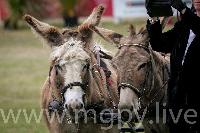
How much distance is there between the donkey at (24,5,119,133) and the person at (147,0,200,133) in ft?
2.79

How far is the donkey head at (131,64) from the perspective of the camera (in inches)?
328

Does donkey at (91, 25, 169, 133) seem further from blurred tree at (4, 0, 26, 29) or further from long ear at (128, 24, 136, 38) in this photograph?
blurred tree at (4, 0, 26, 29)

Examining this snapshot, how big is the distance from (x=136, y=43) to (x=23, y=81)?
1254 cm

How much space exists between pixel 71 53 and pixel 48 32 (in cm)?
54

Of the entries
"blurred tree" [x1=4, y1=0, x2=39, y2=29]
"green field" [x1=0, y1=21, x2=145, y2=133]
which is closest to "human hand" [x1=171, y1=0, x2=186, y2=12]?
"green field" [x1=0, y1=21, x2=145, y2=133]

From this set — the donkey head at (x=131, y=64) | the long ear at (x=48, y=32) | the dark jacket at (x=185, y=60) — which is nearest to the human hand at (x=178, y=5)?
the dark jacket at (x=185, y=60)

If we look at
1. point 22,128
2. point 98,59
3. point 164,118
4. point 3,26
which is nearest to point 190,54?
point 164,118

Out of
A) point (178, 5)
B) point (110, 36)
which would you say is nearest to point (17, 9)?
point (110, 36)

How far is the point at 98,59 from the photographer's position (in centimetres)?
959

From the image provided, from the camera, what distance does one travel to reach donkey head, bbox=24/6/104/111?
7922 mm

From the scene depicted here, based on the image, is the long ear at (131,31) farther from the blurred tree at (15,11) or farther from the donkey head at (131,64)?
the blurred tree at (15,11)

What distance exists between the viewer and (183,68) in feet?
26.4

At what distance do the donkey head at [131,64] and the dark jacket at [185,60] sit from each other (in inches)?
13.1

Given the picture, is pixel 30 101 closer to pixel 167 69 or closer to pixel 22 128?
pixel 22 128
